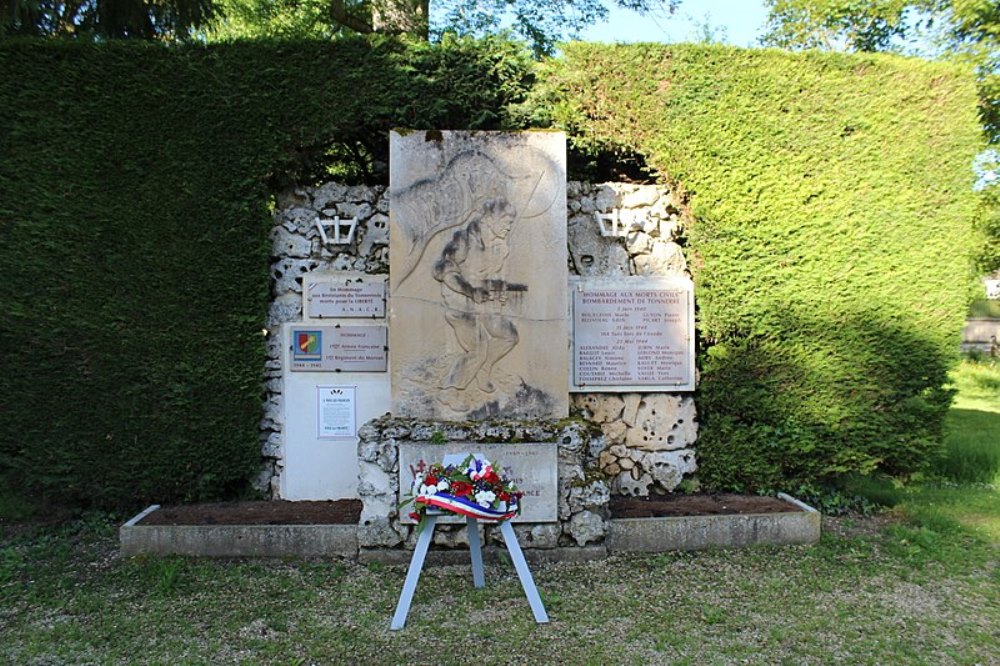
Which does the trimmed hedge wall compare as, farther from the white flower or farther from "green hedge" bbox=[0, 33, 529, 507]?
the white flower

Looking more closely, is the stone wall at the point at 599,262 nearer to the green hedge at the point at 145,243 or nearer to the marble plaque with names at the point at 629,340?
the marble plaque with names at the point at 629,340

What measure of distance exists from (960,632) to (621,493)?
2350 millimetres

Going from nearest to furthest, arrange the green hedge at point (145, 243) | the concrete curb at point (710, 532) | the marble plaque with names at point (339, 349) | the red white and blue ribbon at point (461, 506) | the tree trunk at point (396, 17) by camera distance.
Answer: the red white and blue ribbon at point (461, 506) → the concrete curb at point (710, 532) → the green hedge at point (145, 243) → the marble plaque with names at point (339, 349) → the tree trunk at point (396, 17)

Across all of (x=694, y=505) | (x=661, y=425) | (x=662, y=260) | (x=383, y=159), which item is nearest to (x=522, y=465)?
(x=694, y=505)

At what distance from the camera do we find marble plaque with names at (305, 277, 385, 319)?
4.95 meters

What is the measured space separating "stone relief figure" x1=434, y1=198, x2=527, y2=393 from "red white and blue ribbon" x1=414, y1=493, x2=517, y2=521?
1255 millimetres

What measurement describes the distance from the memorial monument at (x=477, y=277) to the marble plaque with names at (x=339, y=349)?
0.64 m

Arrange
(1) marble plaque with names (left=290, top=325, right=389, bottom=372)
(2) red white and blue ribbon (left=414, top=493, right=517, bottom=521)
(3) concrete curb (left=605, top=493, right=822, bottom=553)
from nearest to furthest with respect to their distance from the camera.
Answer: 1. (2) red white and blue ribbon (left=414, top=493, right=517, bottom=521)
2. (3) concrete curb (left=605, top=493, right=822, bottom=553)
3. (1) marble plaque with names (left=290, top=325, right=389, bottom=372)

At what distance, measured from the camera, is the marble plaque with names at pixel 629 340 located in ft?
16.7

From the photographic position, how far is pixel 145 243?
4691 millimetres

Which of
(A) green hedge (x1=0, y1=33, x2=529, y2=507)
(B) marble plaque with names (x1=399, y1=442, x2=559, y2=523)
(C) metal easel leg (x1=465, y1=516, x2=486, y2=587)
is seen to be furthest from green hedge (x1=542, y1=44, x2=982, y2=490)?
(C) metal easel leg (x1=465, y1=516, x2=486, y2=587)

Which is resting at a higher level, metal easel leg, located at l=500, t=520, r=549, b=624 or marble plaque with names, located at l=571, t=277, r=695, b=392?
marble plaque with names, located at l=571, t=277, r=695, b=392

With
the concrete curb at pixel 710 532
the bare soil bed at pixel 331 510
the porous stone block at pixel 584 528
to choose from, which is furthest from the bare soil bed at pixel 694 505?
the porous stone block at pixel 584 528

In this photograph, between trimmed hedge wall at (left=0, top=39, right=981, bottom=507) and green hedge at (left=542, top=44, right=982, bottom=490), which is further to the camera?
green hedge at (left=542, top=44, right=982, bottom=490)
